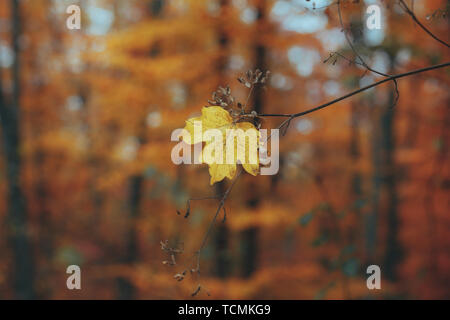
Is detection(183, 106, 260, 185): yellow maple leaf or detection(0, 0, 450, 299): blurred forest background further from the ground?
detection(0, 0, 450, 299): blurred forest background

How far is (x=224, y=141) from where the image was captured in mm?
763

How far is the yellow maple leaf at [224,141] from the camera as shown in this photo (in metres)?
0.75

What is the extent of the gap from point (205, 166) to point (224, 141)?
0.16 meters

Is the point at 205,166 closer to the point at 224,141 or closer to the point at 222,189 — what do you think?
the point at 224,141

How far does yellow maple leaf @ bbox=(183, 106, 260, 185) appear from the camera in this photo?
75 centimetres

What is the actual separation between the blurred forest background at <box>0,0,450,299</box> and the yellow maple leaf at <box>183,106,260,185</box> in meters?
0.21

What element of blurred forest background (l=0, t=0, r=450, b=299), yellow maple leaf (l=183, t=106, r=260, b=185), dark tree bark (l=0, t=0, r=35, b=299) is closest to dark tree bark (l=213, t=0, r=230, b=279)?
blurred forest background (l=0, t=0, r=450, b=299)

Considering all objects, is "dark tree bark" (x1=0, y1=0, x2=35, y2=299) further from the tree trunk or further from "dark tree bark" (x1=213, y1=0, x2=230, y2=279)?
the tree trunk

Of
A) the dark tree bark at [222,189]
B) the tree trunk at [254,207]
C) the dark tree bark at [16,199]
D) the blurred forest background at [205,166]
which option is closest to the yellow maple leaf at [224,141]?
the blurred forest background at [205,166]

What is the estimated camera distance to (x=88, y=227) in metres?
8.75

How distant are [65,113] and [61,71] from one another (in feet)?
4.40

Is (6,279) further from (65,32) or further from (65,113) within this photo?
(65,32)

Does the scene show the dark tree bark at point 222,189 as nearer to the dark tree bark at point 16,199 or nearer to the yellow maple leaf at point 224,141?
the yellow maple leaf at point 224,141
